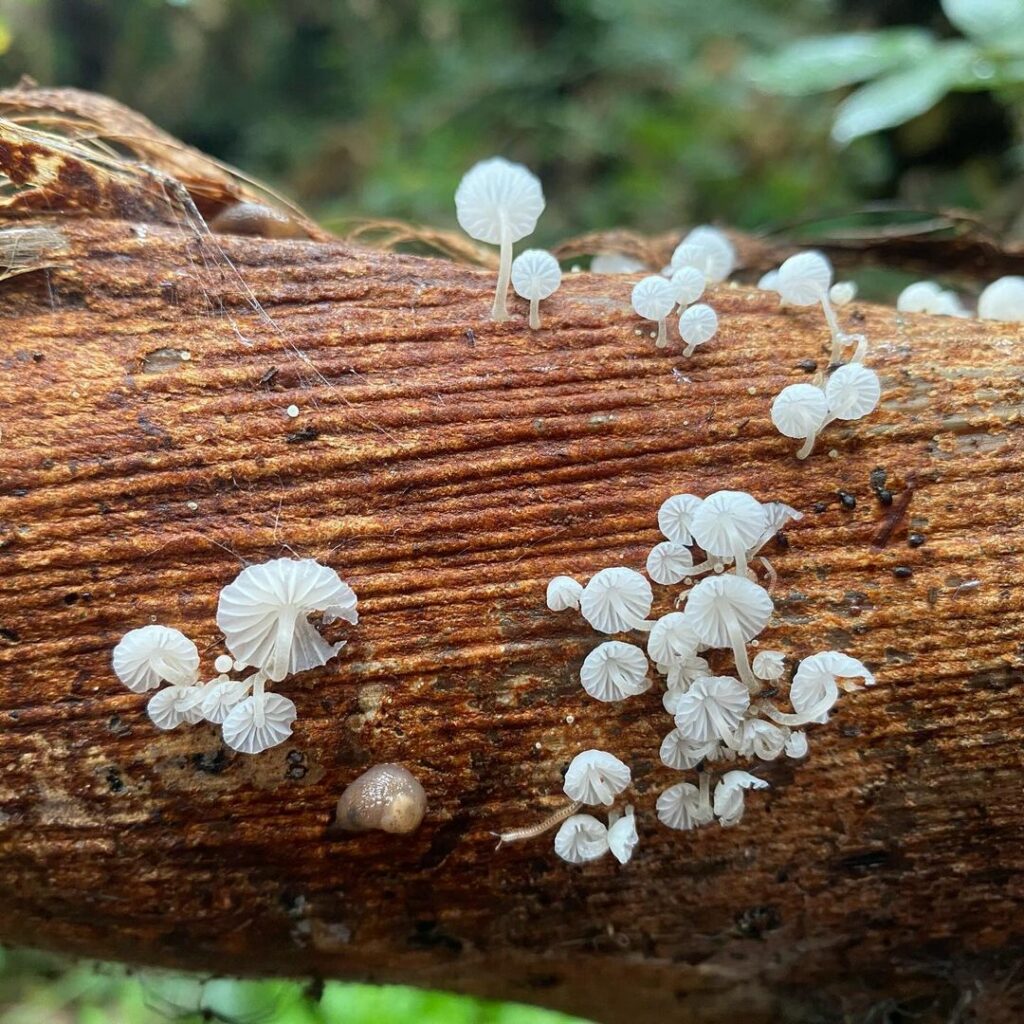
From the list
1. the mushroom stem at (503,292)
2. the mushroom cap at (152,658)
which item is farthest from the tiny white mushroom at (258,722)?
the mushroom stem at (503,292)

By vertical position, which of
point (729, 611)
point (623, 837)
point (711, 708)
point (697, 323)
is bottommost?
point (623, 837)

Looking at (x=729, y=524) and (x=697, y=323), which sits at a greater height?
(x=697, y=323)

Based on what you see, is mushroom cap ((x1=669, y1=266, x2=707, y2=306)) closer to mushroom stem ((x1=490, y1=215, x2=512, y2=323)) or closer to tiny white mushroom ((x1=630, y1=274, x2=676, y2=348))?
tiny white mushroom ((x1=630, y1=274, x2=676, y2=348))

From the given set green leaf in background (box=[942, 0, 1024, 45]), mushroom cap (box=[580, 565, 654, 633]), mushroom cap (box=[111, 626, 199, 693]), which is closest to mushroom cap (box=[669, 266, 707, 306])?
mushroom cap (box=[580, 565, 654, 633])

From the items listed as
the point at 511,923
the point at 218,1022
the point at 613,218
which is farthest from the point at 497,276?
the point at 613,218

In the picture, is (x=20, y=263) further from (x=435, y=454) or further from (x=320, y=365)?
(x=435, y=454)

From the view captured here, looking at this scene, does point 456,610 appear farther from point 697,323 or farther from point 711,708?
point 697,323

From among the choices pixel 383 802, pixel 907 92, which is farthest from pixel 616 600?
pixel 907 92
